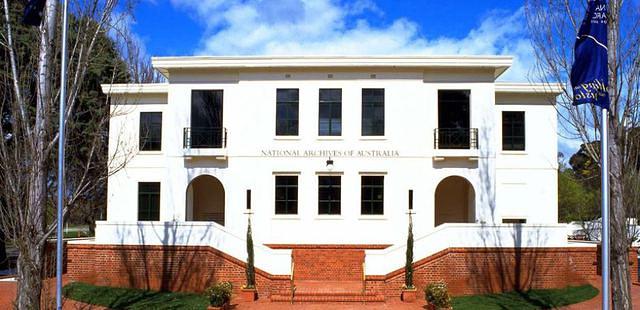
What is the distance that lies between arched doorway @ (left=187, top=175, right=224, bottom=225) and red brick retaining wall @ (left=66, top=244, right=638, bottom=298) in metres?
5.77

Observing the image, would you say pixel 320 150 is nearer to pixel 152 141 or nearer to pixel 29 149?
pixel 152 141

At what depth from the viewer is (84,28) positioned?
13.4 m

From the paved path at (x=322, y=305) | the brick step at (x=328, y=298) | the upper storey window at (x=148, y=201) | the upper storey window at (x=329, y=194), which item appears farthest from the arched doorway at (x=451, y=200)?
the upper storey window at (x=148, y=201)

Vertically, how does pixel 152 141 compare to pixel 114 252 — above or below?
above

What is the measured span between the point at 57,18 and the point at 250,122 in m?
9.90

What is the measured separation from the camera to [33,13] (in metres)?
11.3

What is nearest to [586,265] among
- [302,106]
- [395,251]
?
[395,251]

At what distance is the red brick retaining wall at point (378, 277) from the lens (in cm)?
1819

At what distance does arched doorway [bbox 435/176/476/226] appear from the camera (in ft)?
78.4

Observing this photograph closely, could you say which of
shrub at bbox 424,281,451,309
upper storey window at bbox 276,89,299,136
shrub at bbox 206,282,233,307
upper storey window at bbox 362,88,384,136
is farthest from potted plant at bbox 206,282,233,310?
upper storey window at bbox 362,88,384,136

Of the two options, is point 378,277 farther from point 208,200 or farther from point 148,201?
point 148,201

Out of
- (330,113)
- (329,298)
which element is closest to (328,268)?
(329,298)

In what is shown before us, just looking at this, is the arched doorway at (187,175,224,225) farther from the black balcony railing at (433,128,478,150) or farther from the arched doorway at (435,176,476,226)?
the black balcony railing at (433,128,478,150)

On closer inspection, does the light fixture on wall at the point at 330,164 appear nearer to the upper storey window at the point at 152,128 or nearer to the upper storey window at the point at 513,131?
the upper storey window at the point at 513,131
